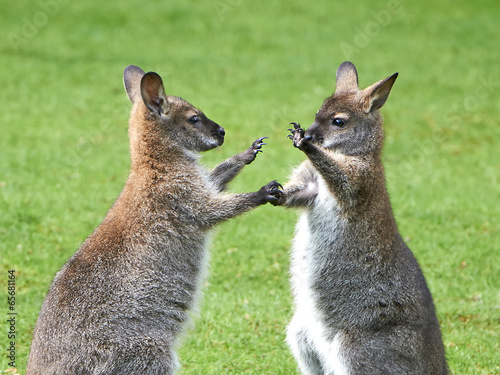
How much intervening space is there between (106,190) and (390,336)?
698 cm

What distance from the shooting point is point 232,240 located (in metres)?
10.6

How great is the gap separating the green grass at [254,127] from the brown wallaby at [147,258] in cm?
47

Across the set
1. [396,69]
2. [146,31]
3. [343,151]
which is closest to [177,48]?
[146,31]

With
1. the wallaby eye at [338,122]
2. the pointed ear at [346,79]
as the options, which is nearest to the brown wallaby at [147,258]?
the wallaby eye at [338,122]

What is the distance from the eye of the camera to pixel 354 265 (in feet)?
20.4

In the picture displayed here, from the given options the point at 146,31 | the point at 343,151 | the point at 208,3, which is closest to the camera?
the point at 343,151

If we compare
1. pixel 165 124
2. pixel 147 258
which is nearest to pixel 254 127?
pixel 165 124

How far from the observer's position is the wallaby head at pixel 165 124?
6.40 metres

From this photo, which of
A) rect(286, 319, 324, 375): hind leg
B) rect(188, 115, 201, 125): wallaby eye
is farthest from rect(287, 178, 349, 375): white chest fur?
rect(188, 115, 201, 125): wallaby eye

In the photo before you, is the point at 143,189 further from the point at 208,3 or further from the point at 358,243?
the point at 208,3

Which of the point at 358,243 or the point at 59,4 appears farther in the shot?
the point at 59,4

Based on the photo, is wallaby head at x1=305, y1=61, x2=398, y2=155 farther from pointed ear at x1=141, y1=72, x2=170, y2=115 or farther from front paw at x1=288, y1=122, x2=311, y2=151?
pointed ear at x1=141, y1=72, x2=170, y2=115

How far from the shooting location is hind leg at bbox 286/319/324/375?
257 inches

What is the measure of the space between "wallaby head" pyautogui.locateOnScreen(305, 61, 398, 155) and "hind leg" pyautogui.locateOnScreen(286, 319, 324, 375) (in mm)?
1539
